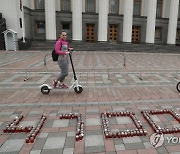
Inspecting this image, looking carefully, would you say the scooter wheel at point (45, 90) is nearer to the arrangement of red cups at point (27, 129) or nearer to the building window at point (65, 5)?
the arrangement of red cups at point (27, 129)

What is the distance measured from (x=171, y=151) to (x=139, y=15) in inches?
1171

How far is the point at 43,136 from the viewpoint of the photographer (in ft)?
12.4

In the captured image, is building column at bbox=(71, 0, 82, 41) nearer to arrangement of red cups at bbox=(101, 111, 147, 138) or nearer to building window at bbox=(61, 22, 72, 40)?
building window at bbox=(61, 22, 72, 40)

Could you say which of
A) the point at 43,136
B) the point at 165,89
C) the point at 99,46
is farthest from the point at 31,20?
the point at 43,136

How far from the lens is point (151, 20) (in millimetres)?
27281

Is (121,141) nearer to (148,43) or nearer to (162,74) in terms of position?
(162,74)

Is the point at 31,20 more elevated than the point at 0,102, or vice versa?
the point at 31,20

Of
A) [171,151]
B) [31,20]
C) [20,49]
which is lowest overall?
[171,151]

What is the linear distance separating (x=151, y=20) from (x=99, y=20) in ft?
24.6

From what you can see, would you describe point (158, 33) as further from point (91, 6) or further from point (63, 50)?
point (63, 50)

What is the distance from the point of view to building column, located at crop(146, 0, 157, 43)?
88.5 ft

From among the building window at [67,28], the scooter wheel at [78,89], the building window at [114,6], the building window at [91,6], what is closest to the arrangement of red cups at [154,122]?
the scooter wheel at [78,89]

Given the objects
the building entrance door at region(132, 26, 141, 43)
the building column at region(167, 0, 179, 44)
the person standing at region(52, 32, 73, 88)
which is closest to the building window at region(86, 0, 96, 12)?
the building entrance door at region(132, 26, 141, 43)

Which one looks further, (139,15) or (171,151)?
(139,15)
